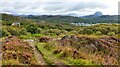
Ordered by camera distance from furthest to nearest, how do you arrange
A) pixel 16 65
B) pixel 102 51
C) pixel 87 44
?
pixel 87 44 < pixel 102 51 < pixel 16 65

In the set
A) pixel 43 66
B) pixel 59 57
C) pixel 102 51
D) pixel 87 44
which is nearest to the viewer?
pixel 43 66

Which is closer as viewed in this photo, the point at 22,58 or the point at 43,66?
the point at 43,66

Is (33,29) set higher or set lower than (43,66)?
lower

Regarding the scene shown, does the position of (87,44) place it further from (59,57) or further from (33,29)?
(33,29)

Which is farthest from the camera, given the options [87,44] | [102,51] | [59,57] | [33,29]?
[33,29]

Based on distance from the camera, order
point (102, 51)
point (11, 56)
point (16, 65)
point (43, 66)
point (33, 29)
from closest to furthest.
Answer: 1. point (16, 65)
2. point (43, 66)
3. point (11, 56)
4. point (102, 51)
5. point (33, 29)

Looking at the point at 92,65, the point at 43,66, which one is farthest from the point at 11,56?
the point at 92,65

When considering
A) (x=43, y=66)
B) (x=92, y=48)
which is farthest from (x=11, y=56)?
(x=92, y=48)

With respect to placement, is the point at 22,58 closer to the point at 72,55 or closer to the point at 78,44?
the point at 72,55

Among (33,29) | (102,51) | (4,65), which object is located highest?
(4,65)
